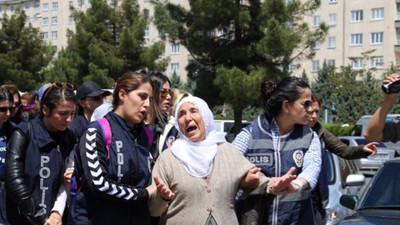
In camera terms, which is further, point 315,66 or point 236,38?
point 315,66

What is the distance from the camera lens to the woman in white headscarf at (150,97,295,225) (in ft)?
13.0

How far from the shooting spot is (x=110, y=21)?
38.2 metres

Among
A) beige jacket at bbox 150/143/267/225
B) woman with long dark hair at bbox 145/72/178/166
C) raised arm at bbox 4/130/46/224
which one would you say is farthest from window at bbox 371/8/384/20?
raised arm at bbox 4/130/46/224

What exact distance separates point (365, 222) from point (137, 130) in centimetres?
239

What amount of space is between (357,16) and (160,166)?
66.2 meters

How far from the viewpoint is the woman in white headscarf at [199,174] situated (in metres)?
3.96

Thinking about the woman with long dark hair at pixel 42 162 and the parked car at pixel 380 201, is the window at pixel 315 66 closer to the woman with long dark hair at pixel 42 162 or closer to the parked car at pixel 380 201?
the parked car at pixel 380 201

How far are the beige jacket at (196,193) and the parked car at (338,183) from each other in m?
3.76

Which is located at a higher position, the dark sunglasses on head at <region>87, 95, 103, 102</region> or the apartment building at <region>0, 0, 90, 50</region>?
the apartment building at <region>0, 0, 90, 50</region>

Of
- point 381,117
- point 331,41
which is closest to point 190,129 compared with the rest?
point 381,117

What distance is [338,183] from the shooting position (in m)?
8.90

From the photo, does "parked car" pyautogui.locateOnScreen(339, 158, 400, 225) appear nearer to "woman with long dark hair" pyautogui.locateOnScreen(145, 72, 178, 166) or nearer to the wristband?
the wristband

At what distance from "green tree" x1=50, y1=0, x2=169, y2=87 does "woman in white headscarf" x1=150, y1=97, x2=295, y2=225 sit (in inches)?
1265

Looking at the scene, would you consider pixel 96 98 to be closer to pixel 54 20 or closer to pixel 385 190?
pixel 385 190
